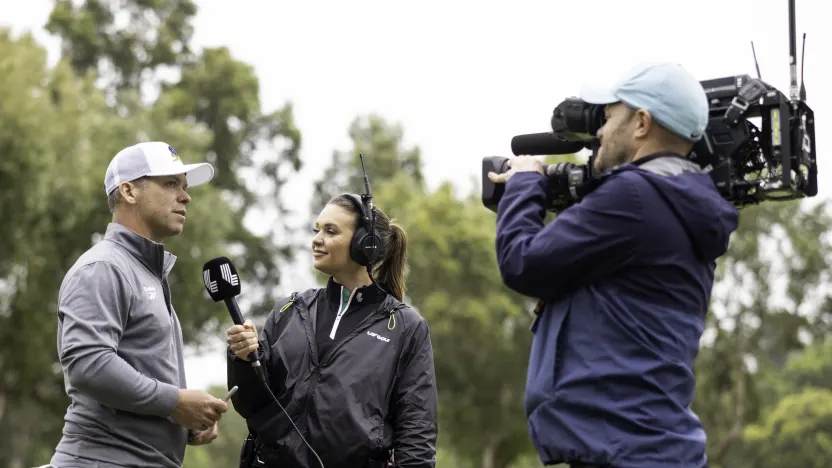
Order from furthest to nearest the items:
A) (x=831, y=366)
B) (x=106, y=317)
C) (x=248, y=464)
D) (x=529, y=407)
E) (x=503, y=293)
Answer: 1. (x=831, y=366)
2. (x=503, y=293)
3. (x=248, y=464)
4. (x=106, y=317)
5. (x=529, y=407)

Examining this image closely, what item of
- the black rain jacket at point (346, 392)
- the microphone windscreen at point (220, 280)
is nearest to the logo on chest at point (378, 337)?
the black rain jacket at point (346, 392)

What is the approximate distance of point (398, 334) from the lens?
627cm

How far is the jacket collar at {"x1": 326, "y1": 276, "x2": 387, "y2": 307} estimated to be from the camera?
6.41 m

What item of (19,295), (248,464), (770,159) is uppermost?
(770,159)

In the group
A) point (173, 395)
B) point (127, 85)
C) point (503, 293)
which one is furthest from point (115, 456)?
point (127, 85)

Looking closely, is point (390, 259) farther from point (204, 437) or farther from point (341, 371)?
point (204, 437)

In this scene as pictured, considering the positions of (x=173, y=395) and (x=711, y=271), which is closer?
(x=711, y=271)

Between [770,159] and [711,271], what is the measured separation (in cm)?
49

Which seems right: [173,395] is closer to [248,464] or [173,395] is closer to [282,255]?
[248,464]

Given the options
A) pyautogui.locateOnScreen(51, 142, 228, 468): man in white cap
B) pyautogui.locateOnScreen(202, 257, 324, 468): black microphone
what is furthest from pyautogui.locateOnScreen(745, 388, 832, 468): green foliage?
pyautogui.locateOnScreen(51, 142, 228, 468): man in white cap

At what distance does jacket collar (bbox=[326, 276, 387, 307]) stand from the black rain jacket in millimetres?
58

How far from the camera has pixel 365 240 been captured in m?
6.44

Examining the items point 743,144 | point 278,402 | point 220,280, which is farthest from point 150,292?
point 743,144

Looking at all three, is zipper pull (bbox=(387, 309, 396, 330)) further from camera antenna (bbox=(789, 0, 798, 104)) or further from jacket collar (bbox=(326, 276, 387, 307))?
camera antenna (bbox=(789, 0, 798, 104))
